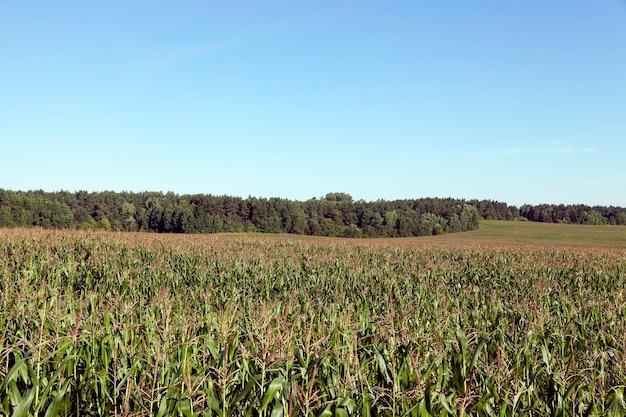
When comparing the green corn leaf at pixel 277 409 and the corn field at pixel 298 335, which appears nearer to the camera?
the green corn leaf at pixel 277 409

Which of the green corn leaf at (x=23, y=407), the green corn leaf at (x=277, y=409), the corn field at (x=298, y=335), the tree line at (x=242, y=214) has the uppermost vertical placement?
the tree line at (x=242, y=214)

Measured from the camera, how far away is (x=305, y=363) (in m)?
5.16

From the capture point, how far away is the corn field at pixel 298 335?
416 cm

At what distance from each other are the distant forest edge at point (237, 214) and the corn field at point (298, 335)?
6755 centimetres

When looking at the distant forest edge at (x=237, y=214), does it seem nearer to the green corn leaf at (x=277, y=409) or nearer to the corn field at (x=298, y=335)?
the corn field at (x=298, y=335)

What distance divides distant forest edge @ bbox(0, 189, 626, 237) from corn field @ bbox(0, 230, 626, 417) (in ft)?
222

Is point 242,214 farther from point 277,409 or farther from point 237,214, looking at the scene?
point 277,409

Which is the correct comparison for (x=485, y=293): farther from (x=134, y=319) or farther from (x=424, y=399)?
(x=424, y=399)

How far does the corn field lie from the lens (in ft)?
13.6

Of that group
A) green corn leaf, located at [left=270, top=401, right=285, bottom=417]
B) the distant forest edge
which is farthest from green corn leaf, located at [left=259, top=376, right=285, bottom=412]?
the distant forest edge

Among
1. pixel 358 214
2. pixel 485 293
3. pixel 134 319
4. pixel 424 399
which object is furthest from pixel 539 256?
pixel 358 214

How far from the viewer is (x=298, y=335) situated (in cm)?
751

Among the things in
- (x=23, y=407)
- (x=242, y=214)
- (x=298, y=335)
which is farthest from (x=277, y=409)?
(x=242, y=214)

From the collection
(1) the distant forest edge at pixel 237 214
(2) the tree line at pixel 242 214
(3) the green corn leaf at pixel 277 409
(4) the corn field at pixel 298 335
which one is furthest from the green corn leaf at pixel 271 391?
(2) the tree line at pixel 242 214
